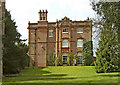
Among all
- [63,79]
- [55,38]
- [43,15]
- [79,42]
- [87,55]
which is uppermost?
[43,15]

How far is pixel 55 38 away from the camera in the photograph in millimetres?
46938

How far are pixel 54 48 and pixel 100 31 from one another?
2719 centimetres

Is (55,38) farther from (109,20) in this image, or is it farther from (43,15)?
(109,20)

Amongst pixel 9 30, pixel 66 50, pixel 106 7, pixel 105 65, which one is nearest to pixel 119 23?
pixel 106 7

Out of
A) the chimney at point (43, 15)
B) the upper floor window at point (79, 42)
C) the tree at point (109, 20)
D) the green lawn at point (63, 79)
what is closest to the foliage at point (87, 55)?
the upper floor window at point (79, 42)

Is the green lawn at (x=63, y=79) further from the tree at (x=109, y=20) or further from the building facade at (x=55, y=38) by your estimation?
the building facade at (x=55, y=38)

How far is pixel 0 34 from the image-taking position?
79.4 ft

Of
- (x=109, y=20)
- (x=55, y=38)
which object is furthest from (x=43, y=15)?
(x=109, y=20)

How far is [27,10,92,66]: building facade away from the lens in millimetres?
45781

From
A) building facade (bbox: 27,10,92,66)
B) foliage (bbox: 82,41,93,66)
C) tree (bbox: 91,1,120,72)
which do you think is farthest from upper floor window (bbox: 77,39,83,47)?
tree (bbox: 91,1,120,72)

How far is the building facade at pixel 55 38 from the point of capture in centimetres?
4578

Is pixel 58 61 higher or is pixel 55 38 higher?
pixel 55 38

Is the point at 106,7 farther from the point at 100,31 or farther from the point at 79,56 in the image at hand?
the point at 79,56

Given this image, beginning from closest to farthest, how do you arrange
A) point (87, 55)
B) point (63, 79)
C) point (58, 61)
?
point (63, 79)
point (87, 55)
point (58, 61)
